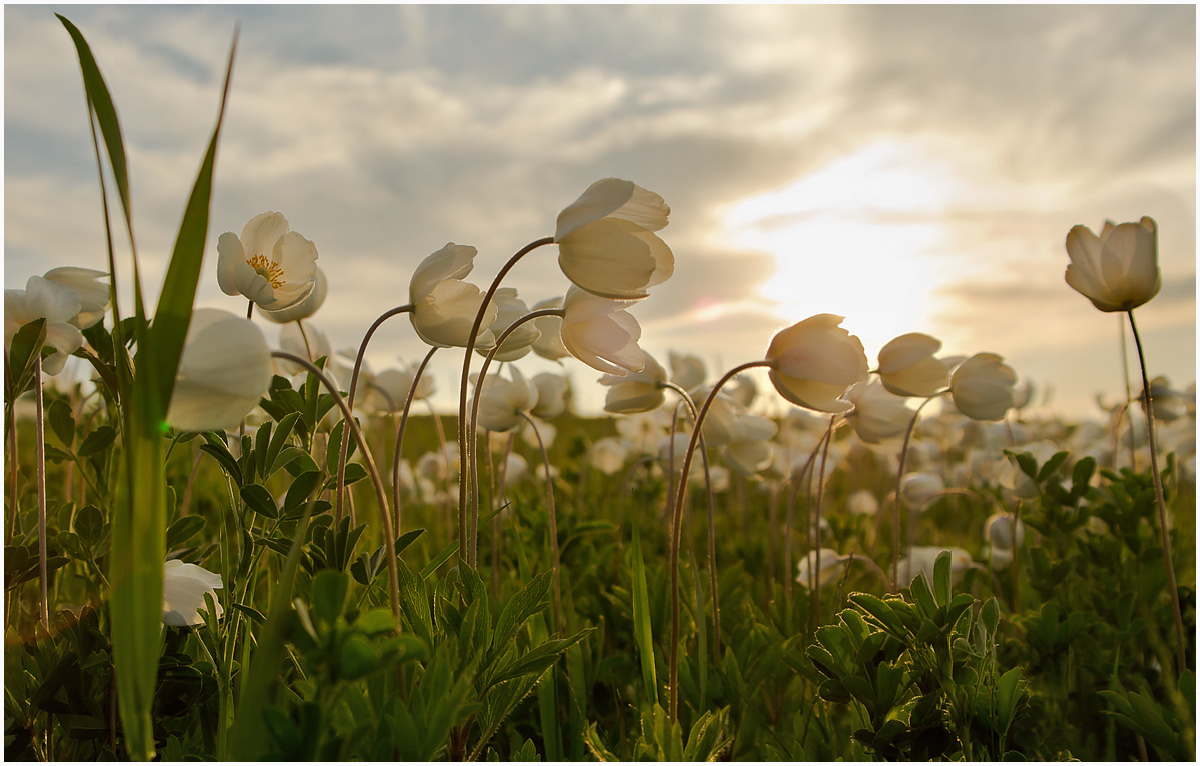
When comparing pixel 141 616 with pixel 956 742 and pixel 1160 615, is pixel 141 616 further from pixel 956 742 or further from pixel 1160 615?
pixel 1160 615

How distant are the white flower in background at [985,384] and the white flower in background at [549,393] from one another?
96cm

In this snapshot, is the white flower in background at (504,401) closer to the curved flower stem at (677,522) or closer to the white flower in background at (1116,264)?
the curved flower stem at (677,522)

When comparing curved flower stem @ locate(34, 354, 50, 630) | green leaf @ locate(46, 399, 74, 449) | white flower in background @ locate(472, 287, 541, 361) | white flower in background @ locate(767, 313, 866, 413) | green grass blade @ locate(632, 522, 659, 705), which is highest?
white flower in background @ locate(472, 287, 541, 361)

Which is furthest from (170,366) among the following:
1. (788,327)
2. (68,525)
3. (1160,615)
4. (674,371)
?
(1160,615)

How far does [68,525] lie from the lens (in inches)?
56.8

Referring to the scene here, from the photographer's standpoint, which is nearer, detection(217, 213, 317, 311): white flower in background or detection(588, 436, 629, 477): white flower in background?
detection(217, 213, 317, 311): white flower in background

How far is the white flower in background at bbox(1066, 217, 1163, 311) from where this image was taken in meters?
1.34

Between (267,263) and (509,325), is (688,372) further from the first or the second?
(267,263)

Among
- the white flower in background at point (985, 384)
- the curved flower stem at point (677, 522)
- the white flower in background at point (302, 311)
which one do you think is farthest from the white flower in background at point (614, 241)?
the white flower in background at point (985, 384)

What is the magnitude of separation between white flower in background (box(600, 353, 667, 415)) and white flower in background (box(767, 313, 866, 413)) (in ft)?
1.74

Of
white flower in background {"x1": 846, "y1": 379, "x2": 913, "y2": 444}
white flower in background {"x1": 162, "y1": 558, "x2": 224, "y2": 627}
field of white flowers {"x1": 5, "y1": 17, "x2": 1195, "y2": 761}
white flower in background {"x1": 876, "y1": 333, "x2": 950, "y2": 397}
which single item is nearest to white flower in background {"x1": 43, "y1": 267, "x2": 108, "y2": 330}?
field of white flowers {"x1": 5, "y1": 17, "x2": 1195, "y2": 761}

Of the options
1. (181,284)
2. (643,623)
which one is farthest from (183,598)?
(643,623)

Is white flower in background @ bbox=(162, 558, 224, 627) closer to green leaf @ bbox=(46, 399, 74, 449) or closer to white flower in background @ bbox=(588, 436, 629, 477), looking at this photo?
green leaf @ bbox=(46, 399, 74, 449)

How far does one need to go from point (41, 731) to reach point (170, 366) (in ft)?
2.68
